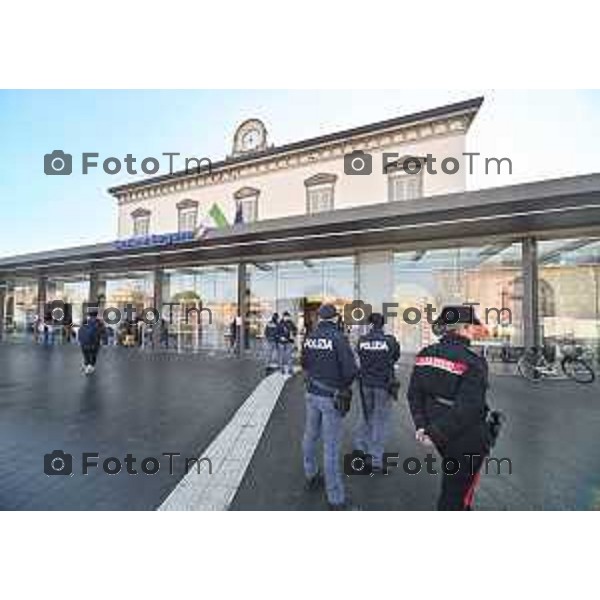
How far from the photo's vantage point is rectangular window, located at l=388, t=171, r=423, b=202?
20.0 m

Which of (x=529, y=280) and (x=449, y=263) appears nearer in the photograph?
(x=529, y=280)

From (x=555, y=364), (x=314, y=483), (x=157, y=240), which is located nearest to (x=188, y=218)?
(x=157, y=240)

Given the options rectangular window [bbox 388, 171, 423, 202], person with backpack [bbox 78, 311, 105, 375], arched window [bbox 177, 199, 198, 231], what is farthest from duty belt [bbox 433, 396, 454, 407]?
arched window [bbox 177, 199, 198, 231]

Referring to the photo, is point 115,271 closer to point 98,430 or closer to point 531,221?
point 98,430

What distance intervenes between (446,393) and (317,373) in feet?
4.36

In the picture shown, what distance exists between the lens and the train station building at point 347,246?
42.3 feet

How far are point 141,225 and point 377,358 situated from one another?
2771 centimetres

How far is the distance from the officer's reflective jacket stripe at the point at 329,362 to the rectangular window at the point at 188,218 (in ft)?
78.6

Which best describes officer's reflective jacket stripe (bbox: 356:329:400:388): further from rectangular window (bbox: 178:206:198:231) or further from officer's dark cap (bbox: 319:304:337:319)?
rectangular window (bbox: 178:206:198:231)

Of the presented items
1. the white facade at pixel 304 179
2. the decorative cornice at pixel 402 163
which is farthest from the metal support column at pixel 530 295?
the decorative cornice at pixel 402 163

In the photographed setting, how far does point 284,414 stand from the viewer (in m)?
7.51

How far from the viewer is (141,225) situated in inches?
1155

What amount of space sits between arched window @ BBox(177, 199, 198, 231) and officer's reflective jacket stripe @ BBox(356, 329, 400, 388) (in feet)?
76.2
